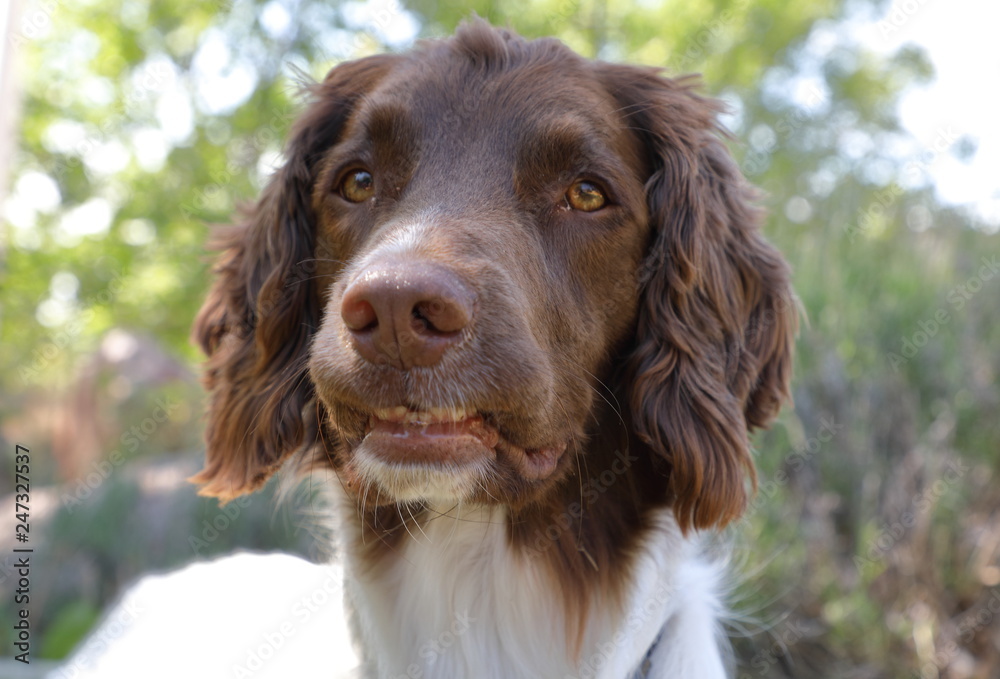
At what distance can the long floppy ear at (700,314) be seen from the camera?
2.44 meters

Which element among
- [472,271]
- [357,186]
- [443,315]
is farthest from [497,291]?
[357,186]

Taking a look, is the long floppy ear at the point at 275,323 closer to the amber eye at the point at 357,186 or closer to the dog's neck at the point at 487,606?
the amber eye at the point at 357,186

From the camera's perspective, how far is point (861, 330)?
17.6 ft

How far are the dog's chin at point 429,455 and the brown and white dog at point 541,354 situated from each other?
0.01 meters

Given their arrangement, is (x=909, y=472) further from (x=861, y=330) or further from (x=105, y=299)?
(x=105, y=299)

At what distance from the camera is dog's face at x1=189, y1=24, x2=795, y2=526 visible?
1896mm

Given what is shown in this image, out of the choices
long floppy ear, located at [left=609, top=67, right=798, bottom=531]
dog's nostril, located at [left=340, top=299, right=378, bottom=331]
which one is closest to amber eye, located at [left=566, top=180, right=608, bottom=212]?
long floppy ear, located at [left=609, top=67, right=798, bottom=531]

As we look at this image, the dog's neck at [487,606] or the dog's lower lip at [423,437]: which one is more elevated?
the dog's lower lip at [423,437]

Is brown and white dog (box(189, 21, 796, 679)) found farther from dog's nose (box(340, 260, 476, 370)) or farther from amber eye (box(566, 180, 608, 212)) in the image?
dog's nose (box(340, 260, 476, 370))

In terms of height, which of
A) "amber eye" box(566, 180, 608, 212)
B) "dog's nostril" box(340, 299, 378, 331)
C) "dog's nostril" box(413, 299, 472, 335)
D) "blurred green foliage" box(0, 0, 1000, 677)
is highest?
"amber eye" box(566, 180, 608, 212)

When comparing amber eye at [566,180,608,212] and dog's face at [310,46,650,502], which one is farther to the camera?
amber eye at [566,180,608,212]

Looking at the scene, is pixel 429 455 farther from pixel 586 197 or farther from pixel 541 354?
pixel 586 197

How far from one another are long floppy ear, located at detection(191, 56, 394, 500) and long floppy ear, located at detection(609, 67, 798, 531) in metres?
1.01

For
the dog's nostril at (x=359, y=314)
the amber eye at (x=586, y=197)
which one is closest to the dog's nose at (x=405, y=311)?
the dog's nostril at (x=359, y=314)
